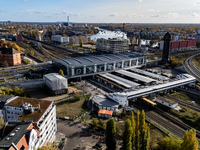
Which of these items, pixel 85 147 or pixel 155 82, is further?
pixel 155 82

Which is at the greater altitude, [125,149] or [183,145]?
[183,145]

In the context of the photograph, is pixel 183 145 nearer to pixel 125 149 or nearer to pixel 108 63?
pixel 125 149

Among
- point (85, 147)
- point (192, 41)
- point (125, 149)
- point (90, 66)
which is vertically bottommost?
point (85, 147)

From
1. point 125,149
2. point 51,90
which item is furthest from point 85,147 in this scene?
point 51,90

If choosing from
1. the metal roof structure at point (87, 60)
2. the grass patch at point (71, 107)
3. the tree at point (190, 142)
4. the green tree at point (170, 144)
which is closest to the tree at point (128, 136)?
the green tree at point (170, 144)

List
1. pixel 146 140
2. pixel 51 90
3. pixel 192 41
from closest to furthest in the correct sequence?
1. pixel 146 140
2. pixel 51 90
3. pixel 192 41

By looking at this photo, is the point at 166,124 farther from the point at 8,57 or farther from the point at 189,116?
the point at 8,57

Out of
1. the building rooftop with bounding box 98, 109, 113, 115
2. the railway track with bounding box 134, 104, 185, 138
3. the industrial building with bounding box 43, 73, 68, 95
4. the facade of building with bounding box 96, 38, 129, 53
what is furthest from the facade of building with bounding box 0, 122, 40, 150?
the facade of building with bounding box 96, 38, 129, 53
